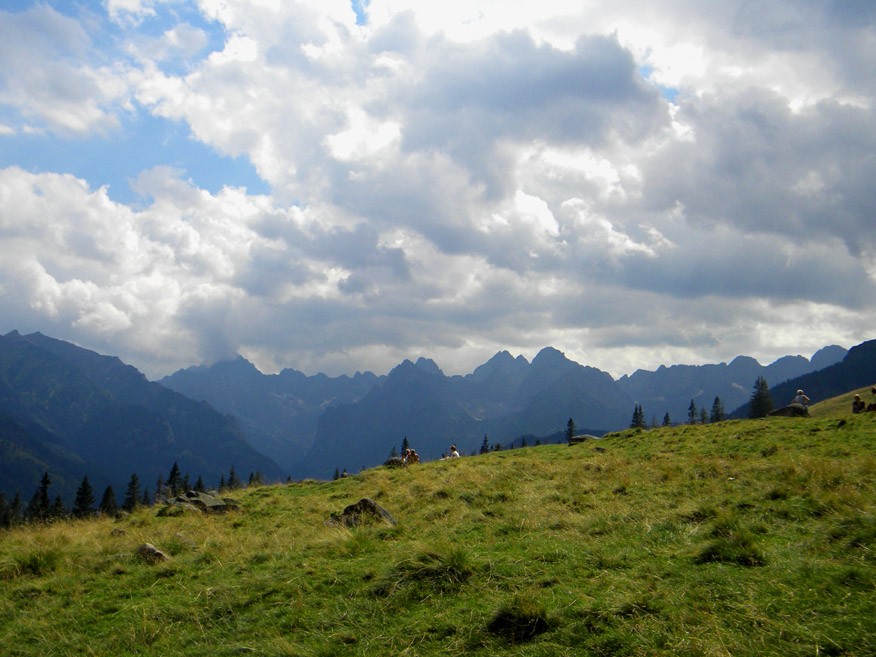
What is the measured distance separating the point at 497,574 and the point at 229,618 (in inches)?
190

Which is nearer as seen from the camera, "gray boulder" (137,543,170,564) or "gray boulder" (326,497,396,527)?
"gray boulder" (137,543,170,564)

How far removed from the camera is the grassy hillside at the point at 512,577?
7441 millimetres

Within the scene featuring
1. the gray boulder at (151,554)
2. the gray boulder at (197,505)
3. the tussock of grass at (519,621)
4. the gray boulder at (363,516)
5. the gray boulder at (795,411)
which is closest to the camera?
the tussock of grass at (519,621)

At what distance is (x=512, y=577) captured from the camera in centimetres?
980

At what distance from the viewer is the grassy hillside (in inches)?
293

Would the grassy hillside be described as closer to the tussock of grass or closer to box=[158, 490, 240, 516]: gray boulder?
the tussock of grass

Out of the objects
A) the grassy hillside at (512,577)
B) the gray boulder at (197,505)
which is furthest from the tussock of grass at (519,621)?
the gray boulder at (197,505)

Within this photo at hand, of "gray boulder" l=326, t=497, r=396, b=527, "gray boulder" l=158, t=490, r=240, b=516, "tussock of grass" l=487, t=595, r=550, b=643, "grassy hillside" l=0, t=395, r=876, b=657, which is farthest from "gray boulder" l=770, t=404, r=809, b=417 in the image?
"tussock of grass" l=487, t=595, r=550, b=643

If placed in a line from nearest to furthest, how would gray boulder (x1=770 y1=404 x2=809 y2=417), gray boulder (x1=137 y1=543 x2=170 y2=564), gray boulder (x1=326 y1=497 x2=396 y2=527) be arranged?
1. gray boulder (x1=137 y1=543 x2=170 y2=564)
2. gray boulder (x1=326 y1=497 x2=396 y2=527)
3. gray boulder (x1=770 y1=404 x2=809 y2=417)

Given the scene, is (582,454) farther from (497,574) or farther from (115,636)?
(115,636)

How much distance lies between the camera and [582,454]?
30.7m

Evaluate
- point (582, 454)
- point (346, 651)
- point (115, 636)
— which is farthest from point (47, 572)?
point (582, 454)

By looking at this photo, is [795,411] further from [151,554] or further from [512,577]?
[151,554]

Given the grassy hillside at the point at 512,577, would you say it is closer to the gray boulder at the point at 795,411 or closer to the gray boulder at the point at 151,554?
the gray boulder at the point at 151,554
